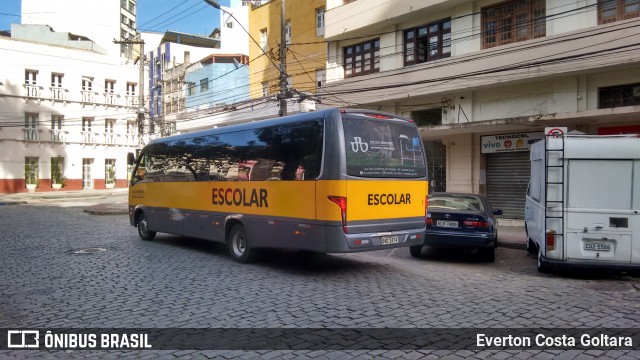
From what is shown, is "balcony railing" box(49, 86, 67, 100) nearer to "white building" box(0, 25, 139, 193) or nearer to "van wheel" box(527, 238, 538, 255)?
"white building" box(0, 25, 139, 193)

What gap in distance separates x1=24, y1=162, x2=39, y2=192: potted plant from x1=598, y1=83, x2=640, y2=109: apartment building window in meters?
39.7

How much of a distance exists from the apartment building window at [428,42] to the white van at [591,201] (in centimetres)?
1134

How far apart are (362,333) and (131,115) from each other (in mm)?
44779

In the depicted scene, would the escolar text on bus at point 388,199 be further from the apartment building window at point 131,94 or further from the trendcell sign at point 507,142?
the apartment building window at point 131,94

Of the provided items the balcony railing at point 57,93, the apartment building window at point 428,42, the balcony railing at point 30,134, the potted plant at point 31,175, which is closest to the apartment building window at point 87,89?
the balcony railing at point 57,93

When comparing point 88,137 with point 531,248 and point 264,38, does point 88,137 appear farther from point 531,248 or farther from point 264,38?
point 531,248

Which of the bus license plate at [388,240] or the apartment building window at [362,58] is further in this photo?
the apartment building window at [362,58]

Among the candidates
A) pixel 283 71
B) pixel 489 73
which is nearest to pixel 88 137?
pixel 283 71

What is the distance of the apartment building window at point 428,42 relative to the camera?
19.0 metres

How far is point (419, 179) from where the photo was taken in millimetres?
9195

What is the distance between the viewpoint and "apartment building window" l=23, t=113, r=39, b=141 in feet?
127

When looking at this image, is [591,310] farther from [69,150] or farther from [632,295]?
[69,150]

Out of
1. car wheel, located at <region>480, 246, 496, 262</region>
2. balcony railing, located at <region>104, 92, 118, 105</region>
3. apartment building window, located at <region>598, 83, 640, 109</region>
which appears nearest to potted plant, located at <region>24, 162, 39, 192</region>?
balcony railing, located at <region>104, 92, 118, 105</region>

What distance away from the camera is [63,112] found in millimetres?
40844
